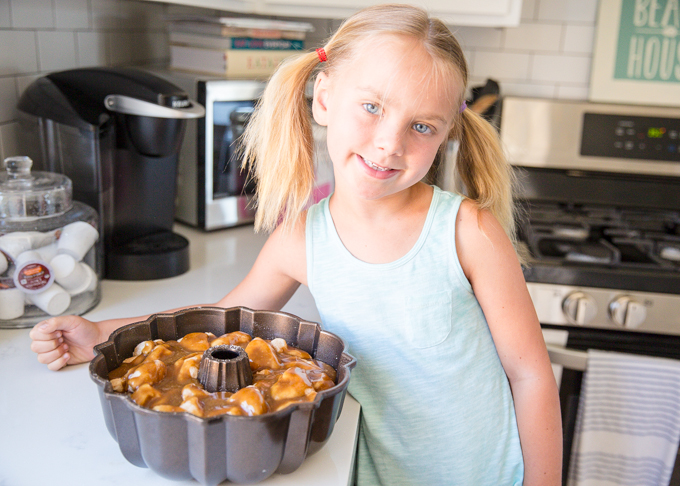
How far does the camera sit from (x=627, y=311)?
1310 millimetres

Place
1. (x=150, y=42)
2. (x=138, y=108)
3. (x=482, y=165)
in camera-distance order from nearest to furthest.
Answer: (x=482, y=165)
(x=138, y=108)
(x=150, y=42)

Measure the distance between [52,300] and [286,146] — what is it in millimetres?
421

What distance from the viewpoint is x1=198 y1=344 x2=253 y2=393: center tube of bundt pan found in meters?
0.59

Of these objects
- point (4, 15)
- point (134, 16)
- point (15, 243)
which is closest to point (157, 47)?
point (134, 16)

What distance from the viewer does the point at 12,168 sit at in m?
0.93

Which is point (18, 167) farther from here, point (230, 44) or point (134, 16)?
point (134, 16)

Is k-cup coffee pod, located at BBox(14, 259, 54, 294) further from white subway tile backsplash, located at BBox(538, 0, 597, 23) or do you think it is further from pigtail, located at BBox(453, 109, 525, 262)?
white subway tile backsplash, located at BBox(538, 0, 597, 23)

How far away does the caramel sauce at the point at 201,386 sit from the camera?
1.84 ft

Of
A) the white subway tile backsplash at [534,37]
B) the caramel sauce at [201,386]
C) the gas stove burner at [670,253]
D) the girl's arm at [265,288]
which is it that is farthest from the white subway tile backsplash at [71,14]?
the gas stove burner at [670,253]

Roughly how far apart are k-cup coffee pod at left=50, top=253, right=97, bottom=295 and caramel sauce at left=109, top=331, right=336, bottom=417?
1.05 ft

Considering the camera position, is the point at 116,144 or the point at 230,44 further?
the point at 230,44

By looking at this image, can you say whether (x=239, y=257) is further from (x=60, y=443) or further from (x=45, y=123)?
(x=60, y=443)

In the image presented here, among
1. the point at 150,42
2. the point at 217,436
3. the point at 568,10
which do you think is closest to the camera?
the point at 217,436

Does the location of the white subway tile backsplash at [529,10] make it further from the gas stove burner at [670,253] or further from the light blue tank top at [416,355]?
the light blue tank top at [416,355]
